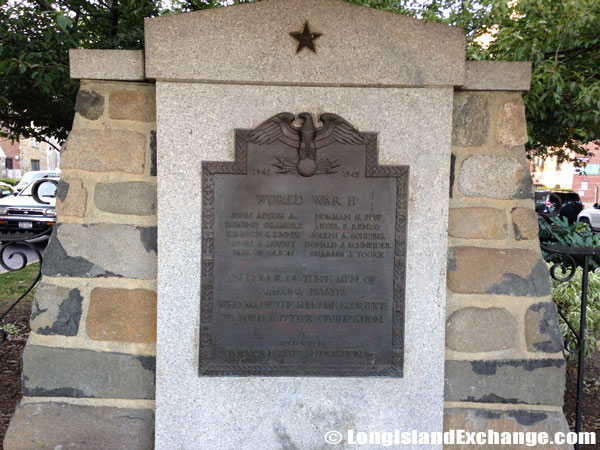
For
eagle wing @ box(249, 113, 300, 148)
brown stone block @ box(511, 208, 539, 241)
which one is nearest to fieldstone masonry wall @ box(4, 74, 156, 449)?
eagle wing @ box(249, 113, 300, 148)

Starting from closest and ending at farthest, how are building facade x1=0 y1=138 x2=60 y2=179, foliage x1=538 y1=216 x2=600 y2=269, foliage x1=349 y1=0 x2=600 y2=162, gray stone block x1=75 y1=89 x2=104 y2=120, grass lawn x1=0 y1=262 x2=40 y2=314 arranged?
gray stone block x1=75 y1=89 x2=104 y2=120 < foliage x1=349 y1=0 x2=600 y2=162 < foliage x1=538 y1=216 x2=600 y2=269 < grass lawn x1=0 y1=262 x2=40 y2=314 < building facade x1=0 y1=138 x2=60 y2=179

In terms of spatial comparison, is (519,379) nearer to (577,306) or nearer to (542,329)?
(542,329)

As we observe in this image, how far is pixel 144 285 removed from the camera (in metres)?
2.56

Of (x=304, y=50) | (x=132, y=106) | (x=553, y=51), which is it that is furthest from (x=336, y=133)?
(x=553, y=51)

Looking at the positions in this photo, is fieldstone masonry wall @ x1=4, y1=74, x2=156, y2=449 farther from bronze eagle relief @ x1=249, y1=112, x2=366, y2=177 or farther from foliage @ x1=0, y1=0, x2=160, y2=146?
foliage @ x1=0, y1=0, x2=160, y2=146

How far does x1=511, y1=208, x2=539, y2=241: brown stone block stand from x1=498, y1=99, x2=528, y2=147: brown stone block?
35cm

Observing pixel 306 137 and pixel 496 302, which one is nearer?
pixel 306 137

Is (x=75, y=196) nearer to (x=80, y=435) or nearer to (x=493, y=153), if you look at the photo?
(x=80, y=435)

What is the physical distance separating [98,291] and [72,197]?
1.63 feet

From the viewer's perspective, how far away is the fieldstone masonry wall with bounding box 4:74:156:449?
2.53m

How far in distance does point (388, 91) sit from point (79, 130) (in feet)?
5.15

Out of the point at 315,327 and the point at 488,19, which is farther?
the point at 488,19

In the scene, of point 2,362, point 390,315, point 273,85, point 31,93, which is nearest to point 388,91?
point 273,85

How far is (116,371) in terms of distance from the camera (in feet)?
8.39
